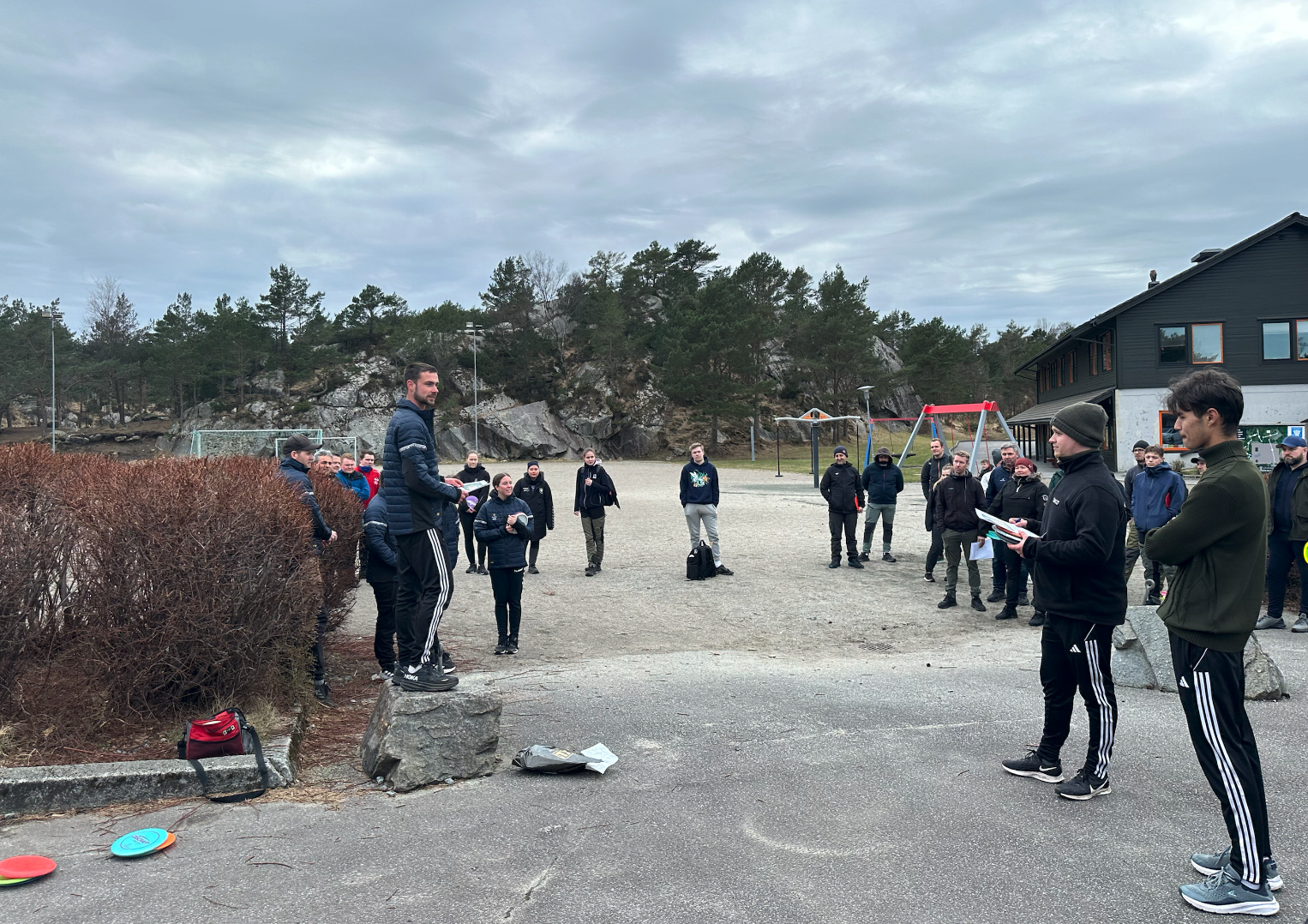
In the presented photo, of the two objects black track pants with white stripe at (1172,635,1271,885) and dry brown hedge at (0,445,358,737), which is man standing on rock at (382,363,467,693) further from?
black track pants with white stripe at (1172,635,1271,885)

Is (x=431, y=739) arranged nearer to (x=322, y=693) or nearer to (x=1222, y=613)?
(x=322, y=693)

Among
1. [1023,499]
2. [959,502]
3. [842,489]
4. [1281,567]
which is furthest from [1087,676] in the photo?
[842,489]

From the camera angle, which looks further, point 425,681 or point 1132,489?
point 1132,489

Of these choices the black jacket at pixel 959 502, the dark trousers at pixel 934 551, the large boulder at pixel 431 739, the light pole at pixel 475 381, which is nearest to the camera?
the large boulder at pixel 431 739

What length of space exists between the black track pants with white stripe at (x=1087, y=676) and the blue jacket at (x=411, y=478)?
3495 millimetres

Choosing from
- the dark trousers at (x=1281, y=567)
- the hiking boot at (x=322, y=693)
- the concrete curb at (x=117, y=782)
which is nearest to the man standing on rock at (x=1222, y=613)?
the concrete curb at (x=117, y=782)

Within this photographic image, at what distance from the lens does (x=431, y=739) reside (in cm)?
466


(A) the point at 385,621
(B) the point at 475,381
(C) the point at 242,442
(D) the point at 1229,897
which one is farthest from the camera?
(B) the point at 475,381

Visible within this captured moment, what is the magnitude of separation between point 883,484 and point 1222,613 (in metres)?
10.8

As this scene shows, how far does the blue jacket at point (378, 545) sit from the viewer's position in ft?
22.4

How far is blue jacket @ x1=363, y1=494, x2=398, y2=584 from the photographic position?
22.4 ft

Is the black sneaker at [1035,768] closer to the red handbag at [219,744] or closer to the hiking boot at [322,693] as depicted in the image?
the red handbag at [219,744]

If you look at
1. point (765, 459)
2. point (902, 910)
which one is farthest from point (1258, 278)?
point (902, 910)

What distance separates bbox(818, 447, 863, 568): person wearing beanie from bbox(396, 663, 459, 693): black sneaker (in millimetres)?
8695
